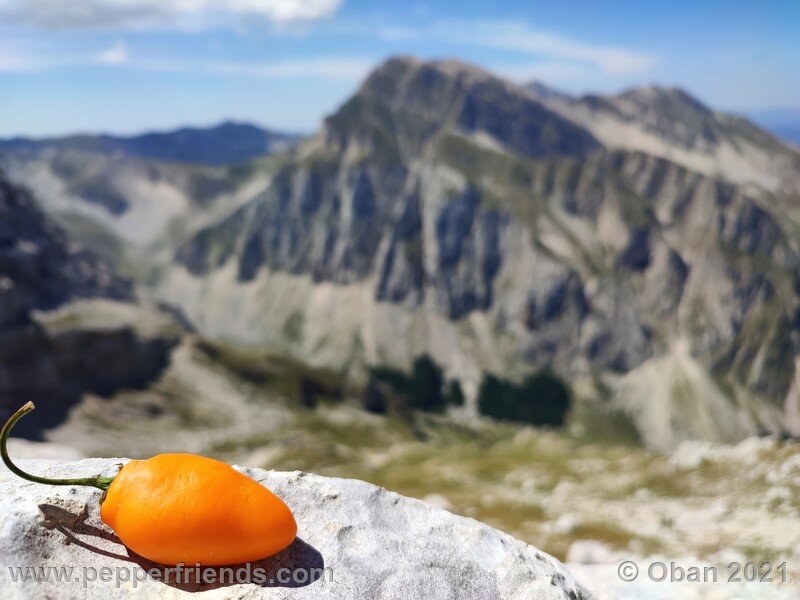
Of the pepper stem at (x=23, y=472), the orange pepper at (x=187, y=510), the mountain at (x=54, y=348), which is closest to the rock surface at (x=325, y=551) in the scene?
the orange pepper at (x=187, y=510)

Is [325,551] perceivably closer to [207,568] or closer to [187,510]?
[207,568]

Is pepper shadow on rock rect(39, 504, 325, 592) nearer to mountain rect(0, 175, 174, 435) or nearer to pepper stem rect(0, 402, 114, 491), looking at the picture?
pepper stem rect(0, 402, 114, 491)

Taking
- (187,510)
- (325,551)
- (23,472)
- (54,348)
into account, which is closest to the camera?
(187,510)

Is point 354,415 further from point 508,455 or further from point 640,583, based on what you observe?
point 640,583

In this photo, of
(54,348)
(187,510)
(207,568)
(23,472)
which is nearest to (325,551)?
(207,568)

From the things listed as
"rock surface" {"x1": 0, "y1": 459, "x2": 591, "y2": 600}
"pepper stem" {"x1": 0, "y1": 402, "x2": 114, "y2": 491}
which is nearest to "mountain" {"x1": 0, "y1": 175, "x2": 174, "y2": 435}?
"rock surface" {"x1": 0, "y1": 459, "x2": 591, "y2": 600}

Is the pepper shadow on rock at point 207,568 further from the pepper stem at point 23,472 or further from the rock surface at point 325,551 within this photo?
the pepper stem at point 23,472

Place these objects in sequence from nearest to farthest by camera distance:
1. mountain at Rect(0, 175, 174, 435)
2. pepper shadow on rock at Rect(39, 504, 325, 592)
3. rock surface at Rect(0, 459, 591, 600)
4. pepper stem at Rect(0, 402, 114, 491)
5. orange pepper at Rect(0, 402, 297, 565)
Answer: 1. pepper stem at Rect(0, 402, 114, 491)
2. orange pepper at Rect(0, 402, 297, 565)
3. rock surface at Rect(0, 459, 591, 600)
4. pepper shadow on rock at Rect(39, 504, 325, 592)
5. mountain at Rect(0, 175, 174, 435)
